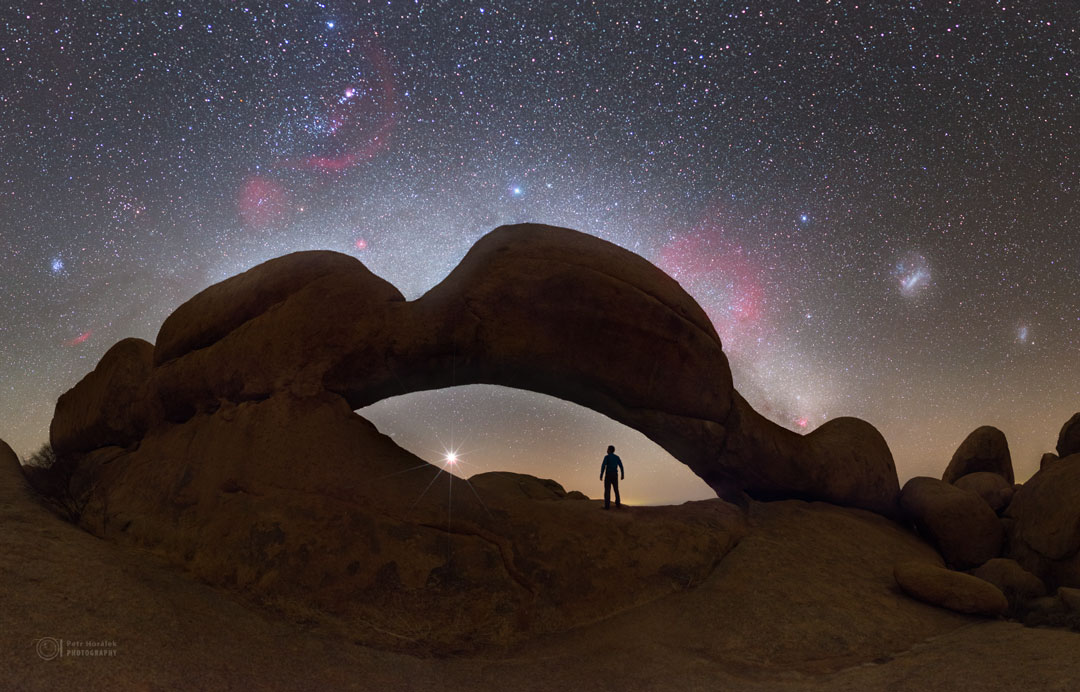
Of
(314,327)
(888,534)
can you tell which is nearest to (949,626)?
(888,534)

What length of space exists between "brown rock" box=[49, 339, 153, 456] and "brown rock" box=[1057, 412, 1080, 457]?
19580mm

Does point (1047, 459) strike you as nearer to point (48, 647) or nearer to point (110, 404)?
point (48, 647)

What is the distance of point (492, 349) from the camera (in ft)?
36.1

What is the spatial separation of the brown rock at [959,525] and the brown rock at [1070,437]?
2.41m

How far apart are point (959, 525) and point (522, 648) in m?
10.3

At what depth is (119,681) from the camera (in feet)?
15.7

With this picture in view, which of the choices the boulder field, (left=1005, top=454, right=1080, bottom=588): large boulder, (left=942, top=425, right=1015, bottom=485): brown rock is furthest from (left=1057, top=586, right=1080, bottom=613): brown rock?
(left=942, top=425, right=1015, bottom=485): brown rock

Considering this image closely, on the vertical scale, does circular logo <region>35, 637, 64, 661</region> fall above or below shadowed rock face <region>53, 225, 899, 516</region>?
below

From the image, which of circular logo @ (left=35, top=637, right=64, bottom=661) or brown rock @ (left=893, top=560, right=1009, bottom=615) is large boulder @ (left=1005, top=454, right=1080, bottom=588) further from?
circular logo @ (left=35, top=637, right=64, bottom=661)

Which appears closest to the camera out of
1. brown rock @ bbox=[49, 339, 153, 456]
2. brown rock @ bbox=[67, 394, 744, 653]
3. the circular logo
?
the circular logo

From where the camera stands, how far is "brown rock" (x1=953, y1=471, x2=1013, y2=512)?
1361 centimetres

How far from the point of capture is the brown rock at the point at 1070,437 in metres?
12.9

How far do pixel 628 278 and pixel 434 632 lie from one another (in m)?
7.35

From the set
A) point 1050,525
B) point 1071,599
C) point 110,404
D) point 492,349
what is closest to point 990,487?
point 1050,525
